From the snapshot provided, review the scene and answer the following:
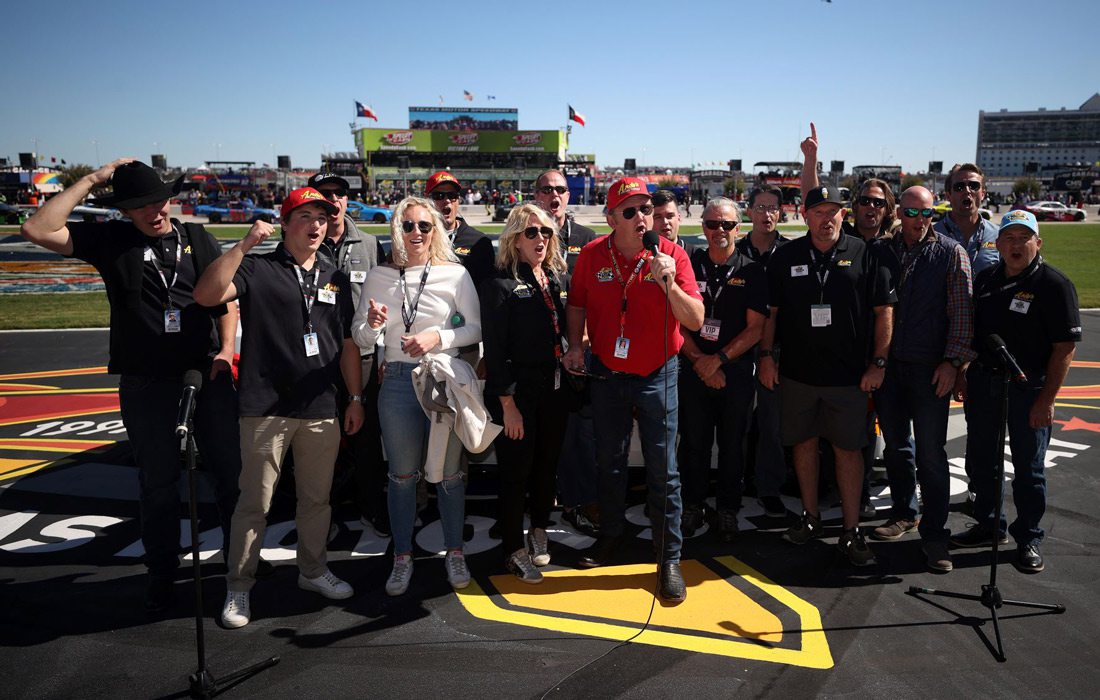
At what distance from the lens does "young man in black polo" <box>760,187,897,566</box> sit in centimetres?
389

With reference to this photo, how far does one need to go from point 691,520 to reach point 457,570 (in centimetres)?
150

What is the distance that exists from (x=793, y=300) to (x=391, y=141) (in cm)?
9027

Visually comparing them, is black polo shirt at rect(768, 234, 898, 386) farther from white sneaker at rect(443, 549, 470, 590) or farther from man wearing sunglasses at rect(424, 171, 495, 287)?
white sneaker at rect(443, 549, 470, 590)

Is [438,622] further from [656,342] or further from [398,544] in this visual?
[656,342]

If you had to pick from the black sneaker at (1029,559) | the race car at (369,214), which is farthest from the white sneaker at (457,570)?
the race car at (369,214)

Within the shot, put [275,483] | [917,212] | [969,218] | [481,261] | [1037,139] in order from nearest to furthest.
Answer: [275,483]
[481,261]
[917,212]
[969,218]
[1037,139]

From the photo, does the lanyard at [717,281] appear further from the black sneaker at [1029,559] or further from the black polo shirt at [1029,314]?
the black sneaker at [1029,559]

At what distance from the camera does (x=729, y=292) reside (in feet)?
13.8

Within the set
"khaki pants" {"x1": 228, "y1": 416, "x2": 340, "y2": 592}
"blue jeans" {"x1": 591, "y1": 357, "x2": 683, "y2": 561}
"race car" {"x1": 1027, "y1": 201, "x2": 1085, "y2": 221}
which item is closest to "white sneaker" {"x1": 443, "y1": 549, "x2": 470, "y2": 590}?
"khaki pants" {"x1": 228, "y1": 416, "x2": 340, "y2": 592}

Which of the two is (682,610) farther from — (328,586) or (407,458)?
(328,586)

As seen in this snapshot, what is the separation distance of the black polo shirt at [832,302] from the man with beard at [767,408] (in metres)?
0.39

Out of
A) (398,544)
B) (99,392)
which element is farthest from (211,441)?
(99,392)

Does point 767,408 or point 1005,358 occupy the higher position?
point 1005,358

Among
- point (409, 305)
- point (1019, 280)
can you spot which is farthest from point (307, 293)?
point (1019, 280)
